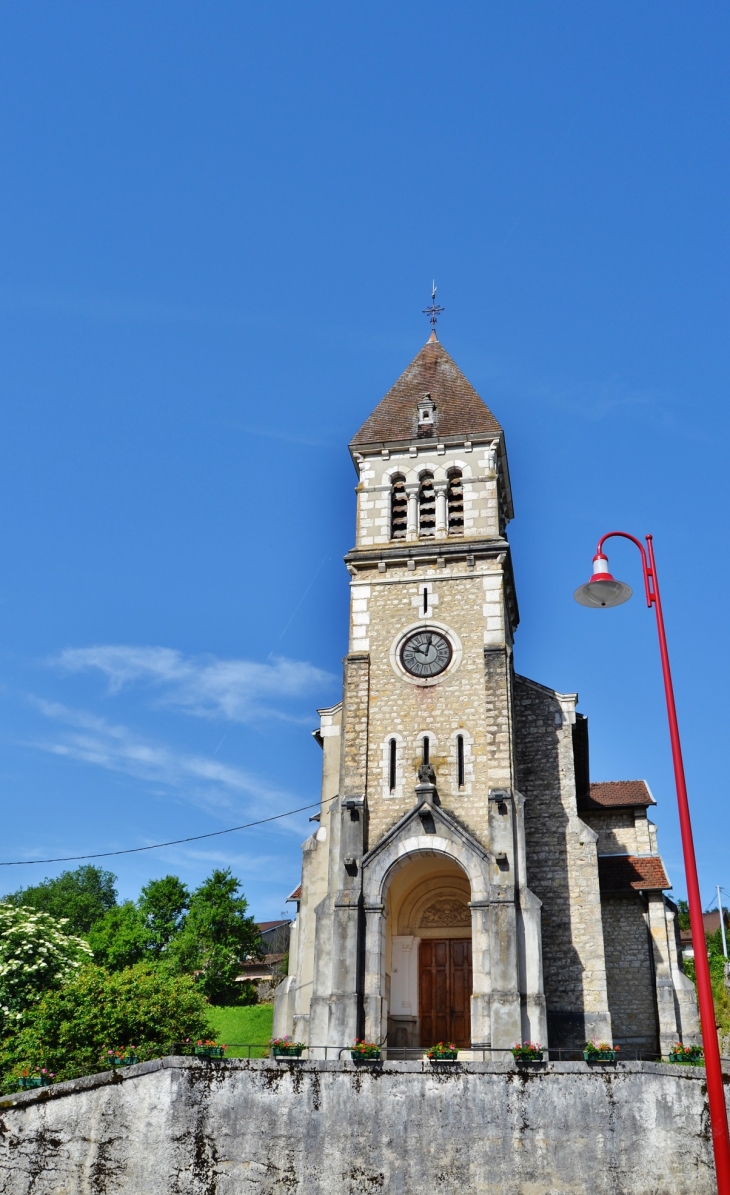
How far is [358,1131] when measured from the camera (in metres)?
19.2

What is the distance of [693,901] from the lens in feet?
39.3

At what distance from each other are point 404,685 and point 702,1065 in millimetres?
13912

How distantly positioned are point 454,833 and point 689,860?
15.6 metres

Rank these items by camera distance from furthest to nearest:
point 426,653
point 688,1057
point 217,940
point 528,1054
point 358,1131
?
point 217,940, point 426,653, point 688,1057, point 528,1054, point 358,1131

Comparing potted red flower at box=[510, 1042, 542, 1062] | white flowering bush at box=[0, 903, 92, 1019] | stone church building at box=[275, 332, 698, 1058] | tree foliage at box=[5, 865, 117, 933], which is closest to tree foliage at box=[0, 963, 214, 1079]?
stone church building at box=[275, 332, 698, 1058]

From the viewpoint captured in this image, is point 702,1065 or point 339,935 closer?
point 702,1065

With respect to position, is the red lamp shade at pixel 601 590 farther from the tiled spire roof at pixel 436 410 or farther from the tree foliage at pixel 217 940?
the tree foliage at pixel 217 940

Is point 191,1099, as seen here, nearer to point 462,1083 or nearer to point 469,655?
point 462,1083

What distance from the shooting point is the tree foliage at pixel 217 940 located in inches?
2055

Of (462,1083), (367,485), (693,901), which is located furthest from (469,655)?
(693,901)

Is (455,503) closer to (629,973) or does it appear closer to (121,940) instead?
(629,973)

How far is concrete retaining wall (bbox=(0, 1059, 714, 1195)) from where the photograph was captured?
18.3 metres

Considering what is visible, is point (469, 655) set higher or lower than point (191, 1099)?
higher

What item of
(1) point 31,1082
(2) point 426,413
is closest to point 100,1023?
(1) point 31,1082
